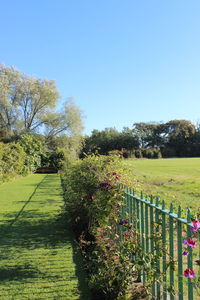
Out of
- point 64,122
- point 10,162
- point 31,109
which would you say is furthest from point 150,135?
point 10,162

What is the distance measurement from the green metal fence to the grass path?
1.00m

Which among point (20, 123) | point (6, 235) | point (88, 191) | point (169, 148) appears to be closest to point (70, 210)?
point (88, 191)

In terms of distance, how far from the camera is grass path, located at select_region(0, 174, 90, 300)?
10.3 ft

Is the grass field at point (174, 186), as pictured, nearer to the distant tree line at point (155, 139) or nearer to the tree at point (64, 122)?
the tree at point (64, 122)

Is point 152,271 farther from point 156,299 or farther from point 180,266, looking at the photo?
point 156,299

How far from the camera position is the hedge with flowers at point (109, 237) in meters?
2.50

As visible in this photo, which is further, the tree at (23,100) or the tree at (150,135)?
the tree at (150,135)

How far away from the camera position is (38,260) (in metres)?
4.06

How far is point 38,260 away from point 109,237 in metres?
1.20

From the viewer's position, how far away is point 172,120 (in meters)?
77.2

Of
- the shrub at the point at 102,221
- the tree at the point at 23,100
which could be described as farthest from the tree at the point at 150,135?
the shrub at the point at 102,221

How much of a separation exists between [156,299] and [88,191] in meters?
2.12

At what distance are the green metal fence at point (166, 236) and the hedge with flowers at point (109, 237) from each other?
8 cm

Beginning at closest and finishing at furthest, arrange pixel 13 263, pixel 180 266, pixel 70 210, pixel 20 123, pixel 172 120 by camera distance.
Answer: pixel 180 266
pixel 13 263
pixel 70 210
pixel 20 123
pixel 172 120
